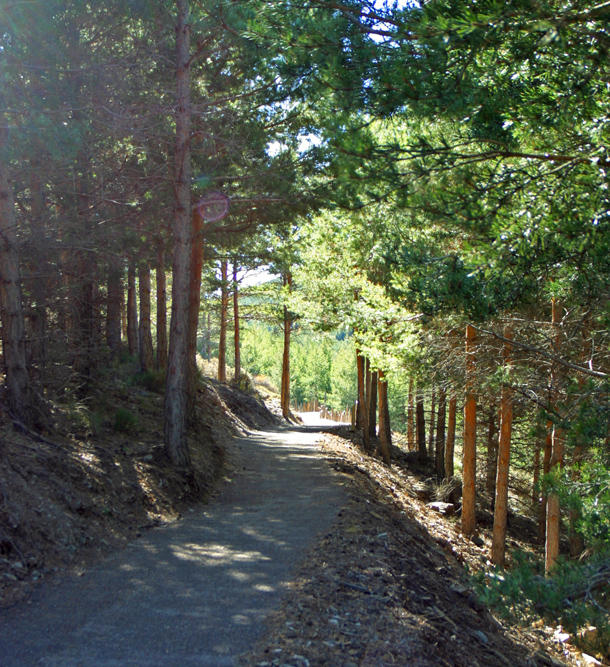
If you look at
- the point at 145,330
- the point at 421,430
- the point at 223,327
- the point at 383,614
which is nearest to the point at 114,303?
the point at 145,330

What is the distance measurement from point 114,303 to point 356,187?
10.3 meters

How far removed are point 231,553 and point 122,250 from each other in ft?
26.3

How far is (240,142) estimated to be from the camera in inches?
476

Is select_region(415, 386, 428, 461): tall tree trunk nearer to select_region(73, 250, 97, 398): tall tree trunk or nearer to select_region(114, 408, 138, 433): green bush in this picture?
select_region(114, 408, 138, 433): green bush

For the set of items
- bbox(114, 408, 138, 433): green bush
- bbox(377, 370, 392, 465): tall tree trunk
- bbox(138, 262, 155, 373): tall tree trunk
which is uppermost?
bbox(138, 262, 155, 373): tall tree trunk

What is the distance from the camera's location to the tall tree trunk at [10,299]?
8.02m

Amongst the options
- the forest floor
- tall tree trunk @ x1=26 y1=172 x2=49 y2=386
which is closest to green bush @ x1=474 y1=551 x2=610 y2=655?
the forest floor

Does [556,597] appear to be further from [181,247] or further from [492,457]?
[492,457]

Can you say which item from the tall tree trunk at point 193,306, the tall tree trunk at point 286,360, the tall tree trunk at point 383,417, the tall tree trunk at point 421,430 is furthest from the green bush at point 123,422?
the tall tree trunk at point 286,360

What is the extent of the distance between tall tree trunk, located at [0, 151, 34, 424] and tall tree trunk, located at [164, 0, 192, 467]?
Answer: 2.70 m

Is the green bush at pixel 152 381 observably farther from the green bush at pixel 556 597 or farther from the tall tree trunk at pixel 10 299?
the green bush at pixel 556 597

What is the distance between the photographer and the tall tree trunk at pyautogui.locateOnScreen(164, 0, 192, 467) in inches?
406

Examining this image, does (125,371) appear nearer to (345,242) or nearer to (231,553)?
(345,242)

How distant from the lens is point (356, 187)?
6.31 m
